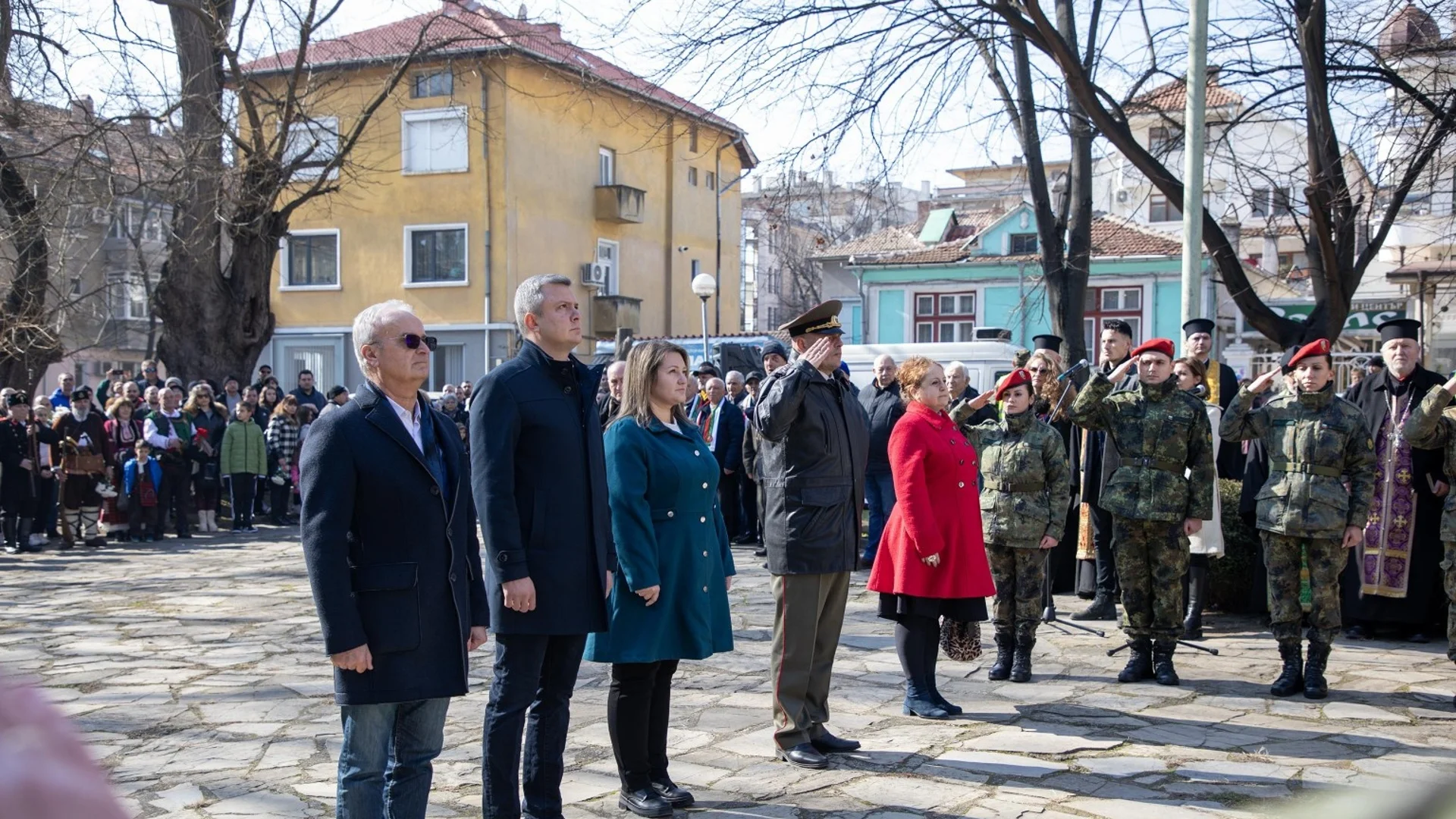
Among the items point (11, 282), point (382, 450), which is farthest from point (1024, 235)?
point (382, 450)

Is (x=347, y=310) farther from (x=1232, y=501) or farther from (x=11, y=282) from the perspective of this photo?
(x=1232, y=501)

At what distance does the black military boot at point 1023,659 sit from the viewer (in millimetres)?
7734

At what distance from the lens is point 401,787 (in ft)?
13.8

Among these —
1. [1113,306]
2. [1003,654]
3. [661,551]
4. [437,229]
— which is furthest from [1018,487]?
[1113,306]

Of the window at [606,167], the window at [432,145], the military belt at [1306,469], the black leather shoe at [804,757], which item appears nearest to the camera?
the black leather shoe at [804,757]

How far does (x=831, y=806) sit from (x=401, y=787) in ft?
6.26

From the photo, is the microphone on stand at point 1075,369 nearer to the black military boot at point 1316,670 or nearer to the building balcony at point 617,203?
the black military boot at point 1316,670

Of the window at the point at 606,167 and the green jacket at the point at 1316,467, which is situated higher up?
the window at the point at 606,167

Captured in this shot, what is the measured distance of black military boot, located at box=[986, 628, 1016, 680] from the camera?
778 centimetres

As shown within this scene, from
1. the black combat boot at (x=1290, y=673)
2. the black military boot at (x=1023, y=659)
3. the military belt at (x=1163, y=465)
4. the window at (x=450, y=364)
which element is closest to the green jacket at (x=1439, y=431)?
the black combat boot at (x=1290, y=673)

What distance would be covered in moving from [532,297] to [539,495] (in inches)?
29.7

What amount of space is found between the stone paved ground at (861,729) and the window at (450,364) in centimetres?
2365

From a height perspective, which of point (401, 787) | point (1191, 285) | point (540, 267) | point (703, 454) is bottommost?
point (401, 787)

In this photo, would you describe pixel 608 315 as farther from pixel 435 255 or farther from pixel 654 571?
pixel 654 571
